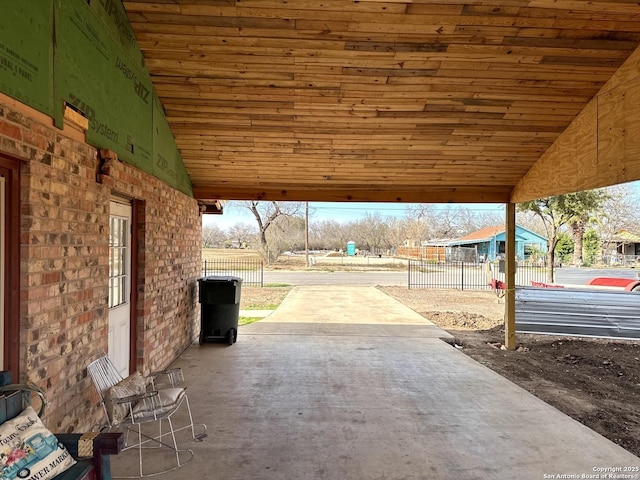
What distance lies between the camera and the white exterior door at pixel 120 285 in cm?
387

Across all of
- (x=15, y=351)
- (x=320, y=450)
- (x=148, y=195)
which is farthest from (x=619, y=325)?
(x=15, y=351)

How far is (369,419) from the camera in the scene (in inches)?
145

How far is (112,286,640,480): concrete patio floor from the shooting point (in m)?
2.88

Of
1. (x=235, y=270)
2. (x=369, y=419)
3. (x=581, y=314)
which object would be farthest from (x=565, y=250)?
(x=369, y=419)

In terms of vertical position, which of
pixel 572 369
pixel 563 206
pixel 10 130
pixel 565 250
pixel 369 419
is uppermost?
pixel 563 206

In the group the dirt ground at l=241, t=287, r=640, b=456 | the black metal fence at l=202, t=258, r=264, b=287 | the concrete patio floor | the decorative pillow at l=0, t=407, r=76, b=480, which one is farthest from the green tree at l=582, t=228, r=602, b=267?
the decorative pillow at l=0, t=407, r=76, b=480

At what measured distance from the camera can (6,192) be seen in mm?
2303

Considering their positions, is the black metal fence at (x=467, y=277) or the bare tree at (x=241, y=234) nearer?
the black metal fence at (x=467, y=277)

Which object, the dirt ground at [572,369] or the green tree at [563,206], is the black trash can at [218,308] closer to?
the dirt ground at [572,369]

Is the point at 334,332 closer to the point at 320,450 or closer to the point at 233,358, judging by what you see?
the point at 233,358

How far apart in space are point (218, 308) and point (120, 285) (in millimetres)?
2500

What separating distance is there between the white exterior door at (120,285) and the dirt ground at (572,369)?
4.59 m

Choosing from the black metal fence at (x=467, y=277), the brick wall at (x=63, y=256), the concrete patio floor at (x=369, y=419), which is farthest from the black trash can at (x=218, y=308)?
the black metal fence at (x=467, y=277)

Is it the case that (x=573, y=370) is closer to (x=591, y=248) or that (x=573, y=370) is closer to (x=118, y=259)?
(x=118, y=259)
